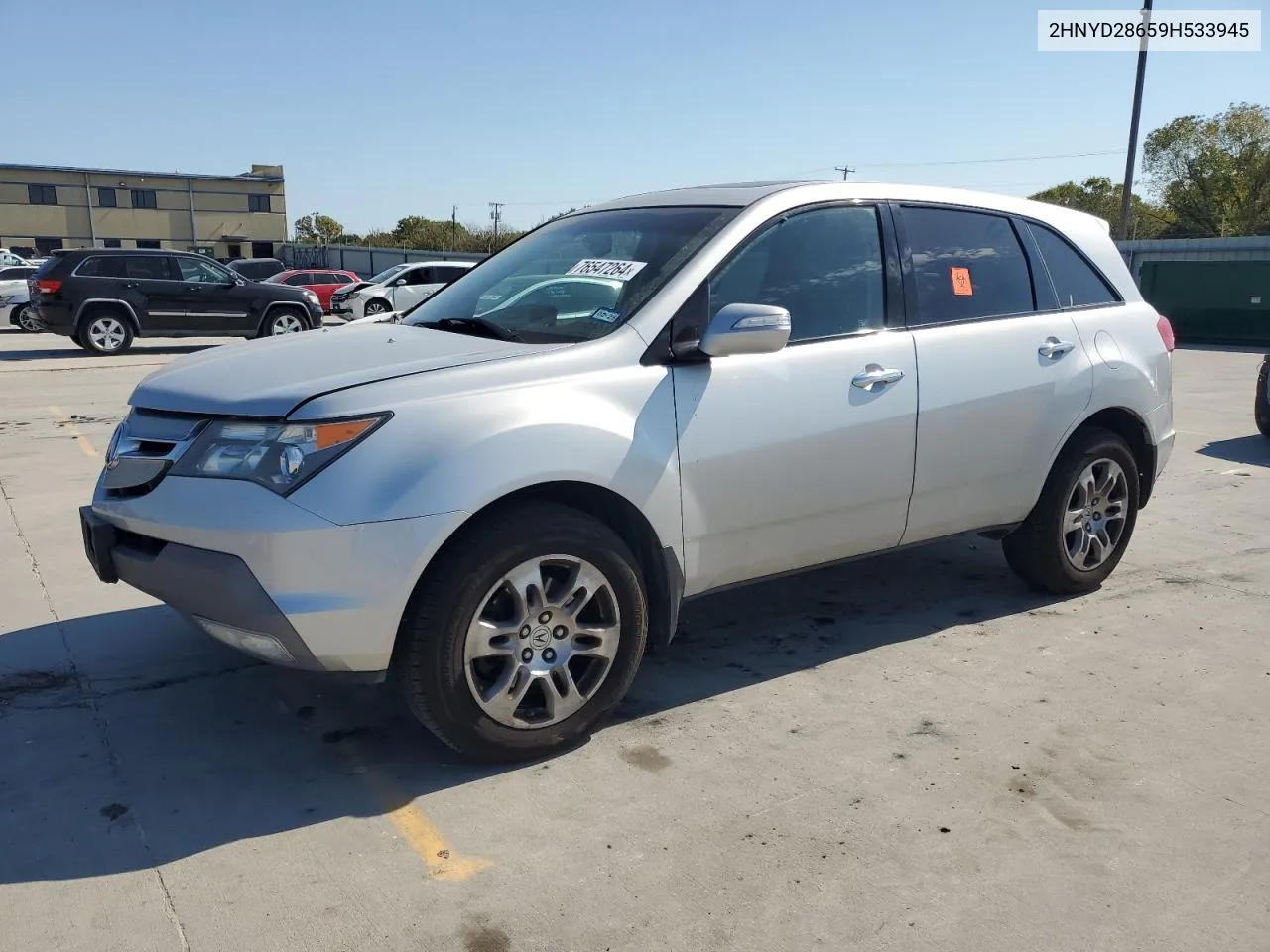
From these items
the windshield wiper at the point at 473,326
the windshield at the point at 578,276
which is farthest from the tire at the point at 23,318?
the windshield wiper at the point at 473,326

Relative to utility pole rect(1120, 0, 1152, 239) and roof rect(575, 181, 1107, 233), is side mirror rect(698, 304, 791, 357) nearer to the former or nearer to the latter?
roof rect(575, 181, 1107, 233)

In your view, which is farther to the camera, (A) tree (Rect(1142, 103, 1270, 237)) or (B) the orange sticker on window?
(A) tree (Rect(1142, 103, 1270, 237))

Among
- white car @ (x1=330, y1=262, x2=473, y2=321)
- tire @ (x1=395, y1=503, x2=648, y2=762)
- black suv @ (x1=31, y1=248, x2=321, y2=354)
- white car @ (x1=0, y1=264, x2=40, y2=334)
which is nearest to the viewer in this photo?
tire @ (x1=395, y1=503, x2=648, y2=762)

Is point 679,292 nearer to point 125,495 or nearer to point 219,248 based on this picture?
point 125,495

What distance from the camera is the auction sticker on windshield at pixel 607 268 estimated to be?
12.5ft

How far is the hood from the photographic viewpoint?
3158 mm

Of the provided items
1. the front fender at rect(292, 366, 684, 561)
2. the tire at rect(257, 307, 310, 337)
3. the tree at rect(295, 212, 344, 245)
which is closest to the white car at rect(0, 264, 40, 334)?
the tire at rect(257, 307, 310, 337)

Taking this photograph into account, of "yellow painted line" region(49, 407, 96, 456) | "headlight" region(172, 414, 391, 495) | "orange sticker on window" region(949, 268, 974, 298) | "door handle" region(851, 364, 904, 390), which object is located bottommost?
"yellow painted line" region(49, 407, 96, 456)

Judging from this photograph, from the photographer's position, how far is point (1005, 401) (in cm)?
443

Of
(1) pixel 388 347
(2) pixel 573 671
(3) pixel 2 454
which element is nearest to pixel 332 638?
(2) pixel 573 671

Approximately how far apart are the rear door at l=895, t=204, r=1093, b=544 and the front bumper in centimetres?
211

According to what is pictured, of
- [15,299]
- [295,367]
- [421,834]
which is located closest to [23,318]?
[15,299]

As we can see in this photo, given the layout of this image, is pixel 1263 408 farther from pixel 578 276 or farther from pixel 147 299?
pixel 147 299

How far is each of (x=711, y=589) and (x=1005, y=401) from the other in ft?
5.23
